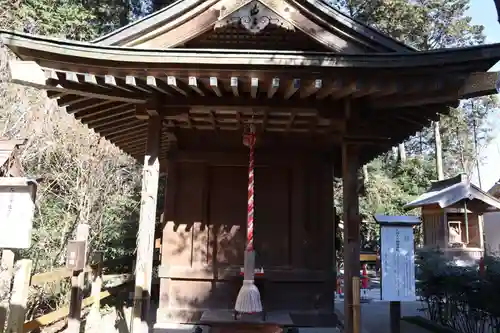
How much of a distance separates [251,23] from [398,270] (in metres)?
3.84

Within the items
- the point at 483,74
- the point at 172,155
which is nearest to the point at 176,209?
the point at 172,155

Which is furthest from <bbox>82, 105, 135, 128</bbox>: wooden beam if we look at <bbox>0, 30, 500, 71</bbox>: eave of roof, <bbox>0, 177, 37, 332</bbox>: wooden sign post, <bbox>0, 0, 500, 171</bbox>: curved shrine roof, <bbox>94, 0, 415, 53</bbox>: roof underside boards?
<bbox>0, 177, 37, 332</bbox>: wooden sign post

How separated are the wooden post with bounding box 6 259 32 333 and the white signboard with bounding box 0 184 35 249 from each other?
66cm

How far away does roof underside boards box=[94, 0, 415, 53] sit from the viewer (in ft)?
17.0

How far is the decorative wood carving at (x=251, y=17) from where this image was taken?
5.25 meters

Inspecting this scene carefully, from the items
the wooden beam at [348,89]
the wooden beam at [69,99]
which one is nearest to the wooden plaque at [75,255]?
the wooden beam at [69,99]

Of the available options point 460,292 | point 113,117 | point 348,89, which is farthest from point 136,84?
point 460,292

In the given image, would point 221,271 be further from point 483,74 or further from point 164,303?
point 483,74

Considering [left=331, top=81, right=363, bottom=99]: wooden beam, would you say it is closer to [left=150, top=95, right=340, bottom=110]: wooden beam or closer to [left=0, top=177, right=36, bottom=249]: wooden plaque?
[left=150, top=95, right=340, bottom=110]: wooden beam

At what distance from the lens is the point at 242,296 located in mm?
4906

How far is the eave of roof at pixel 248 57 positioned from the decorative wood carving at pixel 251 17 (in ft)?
3.63

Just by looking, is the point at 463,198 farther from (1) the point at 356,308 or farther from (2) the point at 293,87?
(2) the point at 293,87

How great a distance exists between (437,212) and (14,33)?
58.0 feet

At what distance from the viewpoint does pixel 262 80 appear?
4480 millimetres
